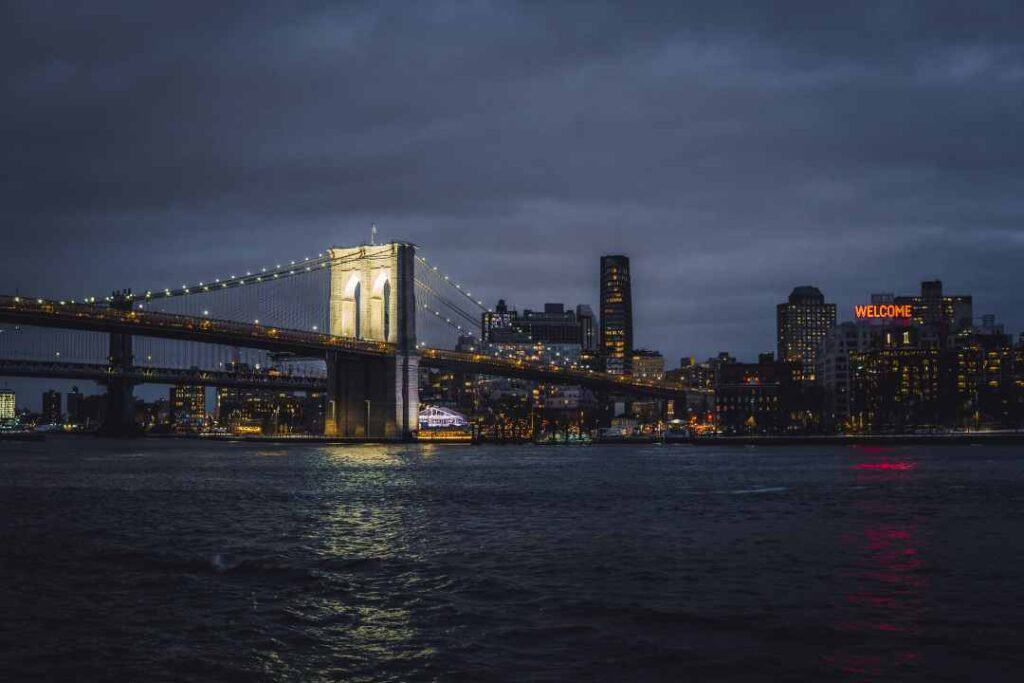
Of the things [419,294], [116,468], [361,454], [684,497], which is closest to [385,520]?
[684,497]

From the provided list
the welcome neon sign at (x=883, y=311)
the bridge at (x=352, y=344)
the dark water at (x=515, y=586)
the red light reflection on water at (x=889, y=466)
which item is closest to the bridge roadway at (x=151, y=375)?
the bridge at (x=352, y=344)

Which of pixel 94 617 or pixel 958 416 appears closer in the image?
pixel 94 617

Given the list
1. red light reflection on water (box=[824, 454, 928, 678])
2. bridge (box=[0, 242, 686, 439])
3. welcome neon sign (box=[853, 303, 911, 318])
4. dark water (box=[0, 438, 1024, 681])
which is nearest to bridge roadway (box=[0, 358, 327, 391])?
bridge (box=[0, 242, 686, 439])

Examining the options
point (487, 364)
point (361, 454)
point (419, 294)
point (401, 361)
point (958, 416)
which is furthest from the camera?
point (958, 416)

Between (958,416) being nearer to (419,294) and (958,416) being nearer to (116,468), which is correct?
(419,294)

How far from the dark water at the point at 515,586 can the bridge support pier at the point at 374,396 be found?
58721mm

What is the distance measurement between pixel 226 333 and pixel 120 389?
5640 cm

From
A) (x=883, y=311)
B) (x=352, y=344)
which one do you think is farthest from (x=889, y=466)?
(x=883, y=311)

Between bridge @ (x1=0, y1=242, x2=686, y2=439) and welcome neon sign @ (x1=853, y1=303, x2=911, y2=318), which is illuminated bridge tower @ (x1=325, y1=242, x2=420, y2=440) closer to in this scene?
bridge @ (x1=0, y1=242, x2=686, y2=439)

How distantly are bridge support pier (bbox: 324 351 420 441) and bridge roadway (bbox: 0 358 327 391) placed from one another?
38.1 ft

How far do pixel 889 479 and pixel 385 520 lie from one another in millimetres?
32218

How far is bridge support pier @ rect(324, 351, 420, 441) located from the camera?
106m

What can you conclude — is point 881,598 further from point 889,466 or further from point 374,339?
point 374,339

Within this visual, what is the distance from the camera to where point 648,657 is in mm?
15977
